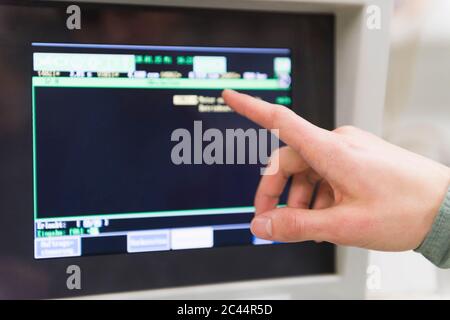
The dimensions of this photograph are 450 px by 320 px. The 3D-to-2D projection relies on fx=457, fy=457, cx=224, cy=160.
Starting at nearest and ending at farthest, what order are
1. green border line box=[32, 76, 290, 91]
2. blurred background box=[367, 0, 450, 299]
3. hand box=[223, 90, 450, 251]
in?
1. hand box=[223, 90, 450, 251]
2. green border line box=[32, 76, 290, 91]
3. blurred background box=[367, 0, 450, 299]

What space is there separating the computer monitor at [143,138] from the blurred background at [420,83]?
0.39 m

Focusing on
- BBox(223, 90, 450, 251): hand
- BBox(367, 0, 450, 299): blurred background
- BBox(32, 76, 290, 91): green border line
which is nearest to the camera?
BBox(223, 90, 450, 251): hand

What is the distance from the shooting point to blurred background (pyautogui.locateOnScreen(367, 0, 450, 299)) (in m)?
1.13

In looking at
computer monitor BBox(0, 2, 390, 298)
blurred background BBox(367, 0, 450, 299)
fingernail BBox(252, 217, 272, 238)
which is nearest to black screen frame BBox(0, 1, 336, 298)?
computer monitor BBox(0, 2, 390, 298)

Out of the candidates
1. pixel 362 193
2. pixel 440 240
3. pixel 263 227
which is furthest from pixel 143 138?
pixel 440 240

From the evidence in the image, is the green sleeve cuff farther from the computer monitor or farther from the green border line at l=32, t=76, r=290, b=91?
the green border line at l=32, t=76, r=290, b=91

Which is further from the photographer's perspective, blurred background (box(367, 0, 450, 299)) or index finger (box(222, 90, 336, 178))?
blurred background (box(367, 0, 450, 299))

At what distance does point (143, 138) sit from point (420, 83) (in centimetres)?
76

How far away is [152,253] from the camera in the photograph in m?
0.77

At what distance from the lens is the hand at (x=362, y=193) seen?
62 cm

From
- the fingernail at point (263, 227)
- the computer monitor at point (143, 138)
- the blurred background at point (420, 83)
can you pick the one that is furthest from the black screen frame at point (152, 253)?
the blurred background at point (420, 83)

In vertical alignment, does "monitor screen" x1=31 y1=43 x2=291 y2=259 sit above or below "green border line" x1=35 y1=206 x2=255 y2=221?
above

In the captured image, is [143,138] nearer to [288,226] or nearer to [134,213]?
[134,213]

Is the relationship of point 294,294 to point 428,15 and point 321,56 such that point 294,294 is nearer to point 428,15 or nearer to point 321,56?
point 321,56
